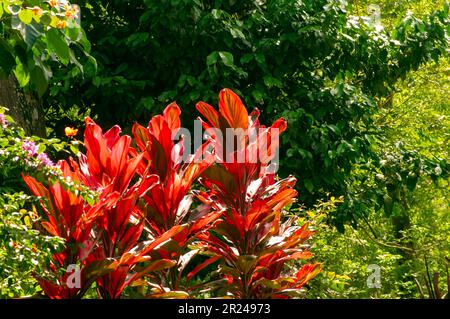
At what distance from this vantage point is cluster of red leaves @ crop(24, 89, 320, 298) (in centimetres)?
445

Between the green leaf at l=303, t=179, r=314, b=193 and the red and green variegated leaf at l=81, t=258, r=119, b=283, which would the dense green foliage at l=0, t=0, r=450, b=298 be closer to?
the green leaf at l=303, t=179, r=314, b=193

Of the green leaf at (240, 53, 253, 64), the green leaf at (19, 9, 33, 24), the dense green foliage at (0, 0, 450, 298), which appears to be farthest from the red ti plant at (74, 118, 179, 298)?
the green leaf at (240, 53, 253, 64)

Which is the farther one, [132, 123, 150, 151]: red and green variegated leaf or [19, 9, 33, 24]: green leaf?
[132, 123, 150, 151]: red and green variegated leaf

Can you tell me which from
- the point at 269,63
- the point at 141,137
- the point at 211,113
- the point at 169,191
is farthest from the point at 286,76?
the point at 169,191

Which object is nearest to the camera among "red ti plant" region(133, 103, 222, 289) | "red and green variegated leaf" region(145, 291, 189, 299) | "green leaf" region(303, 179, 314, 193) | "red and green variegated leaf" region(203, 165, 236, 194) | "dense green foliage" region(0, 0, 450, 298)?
→ "red and green variegated leaf" region(145, 291, 189, 299)

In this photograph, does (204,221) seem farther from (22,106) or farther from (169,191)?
(22,106)

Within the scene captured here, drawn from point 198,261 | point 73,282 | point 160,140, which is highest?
point 160,140

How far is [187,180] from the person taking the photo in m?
4.85

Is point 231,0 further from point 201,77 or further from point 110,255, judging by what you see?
point 110,255

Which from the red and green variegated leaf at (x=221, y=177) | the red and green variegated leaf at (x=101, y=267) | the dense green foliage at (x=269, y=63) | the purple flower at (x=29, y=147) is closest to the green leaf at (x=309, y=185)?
the dense green foliage at (x=269, y=63)

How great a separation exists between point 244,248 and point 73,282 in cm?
108

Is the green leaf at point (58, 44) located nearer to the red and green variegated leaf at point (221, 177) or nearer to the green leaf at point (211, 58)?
the red and green variegated leaf at point (221, 177)

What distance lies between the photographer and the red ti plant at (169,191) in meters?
4.80
